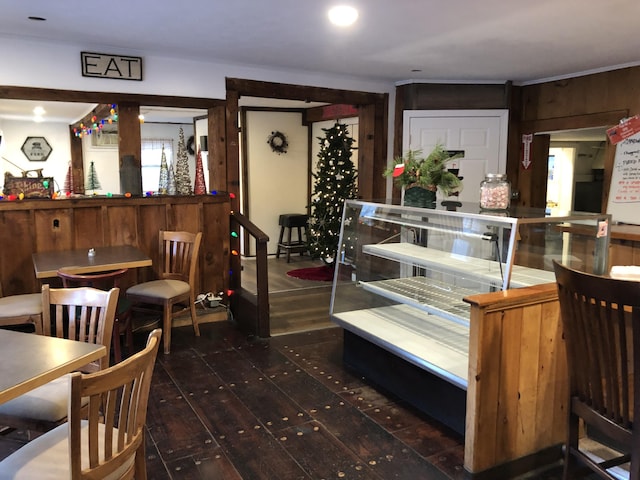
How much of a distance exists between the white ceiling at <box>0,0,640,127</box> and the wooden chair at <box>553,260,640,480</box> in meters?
1.97

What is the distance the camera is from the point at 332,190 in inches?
260

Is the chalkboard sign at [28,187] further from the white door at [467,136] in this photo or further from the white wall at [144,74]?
the white door at [467,136]

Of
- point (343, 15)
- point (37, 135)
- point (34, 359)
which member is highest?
point (343, 15)

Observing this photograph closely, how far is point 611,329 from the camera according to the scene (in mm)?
1688

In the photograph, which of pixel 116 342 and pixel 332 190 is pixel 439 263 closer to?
pixel 116 342

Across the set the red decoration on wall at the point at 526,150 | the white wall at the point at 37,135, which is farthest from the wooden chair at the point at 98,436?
the white wall at the point at 37,135

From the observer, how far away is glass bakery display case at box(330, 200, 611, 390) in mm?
2533

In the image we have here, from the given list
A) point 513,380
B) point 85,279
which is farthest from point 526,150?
point 85,279

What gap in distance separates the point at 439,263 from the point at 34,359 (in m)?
2.01

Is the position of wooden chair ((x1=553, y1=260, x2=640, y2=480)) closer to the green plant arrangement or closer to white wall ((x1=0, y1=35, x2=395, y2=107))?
the green plant arrangement

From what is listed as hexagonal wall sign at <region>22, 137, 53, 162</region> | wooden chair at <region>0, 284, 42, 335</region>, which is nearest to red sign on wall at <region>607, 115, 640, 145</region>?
wooden chair at <region>0, 284, 42, 335</region>

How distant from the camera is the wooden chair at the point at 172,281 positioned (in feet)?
13.0

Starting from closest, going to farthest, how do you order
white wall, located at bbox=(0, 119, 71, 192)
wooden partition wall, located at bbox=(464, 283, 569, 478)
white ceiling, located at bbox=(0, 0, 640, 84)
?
wooden partition wall, located at bbox=(464, 283, 569, 478) → white ceiling, located at bbox=(0, 0, 640, 84) → white wall, located at bbox=(0, 119, 71, 192)

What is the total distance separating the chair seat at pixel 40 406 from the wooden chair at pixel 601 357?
1913mm
